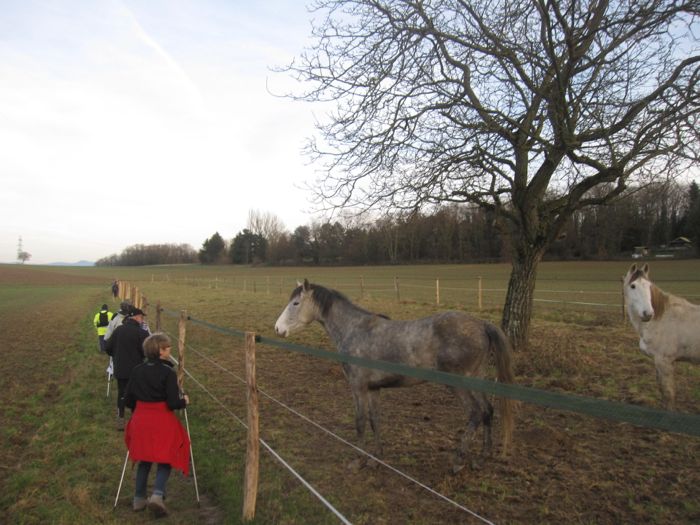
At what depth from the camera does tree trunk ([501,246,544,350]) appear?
9039mm

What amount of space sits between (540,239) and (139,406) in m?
7.69

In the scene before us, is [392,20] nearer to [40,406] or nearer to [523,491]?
[523,491]

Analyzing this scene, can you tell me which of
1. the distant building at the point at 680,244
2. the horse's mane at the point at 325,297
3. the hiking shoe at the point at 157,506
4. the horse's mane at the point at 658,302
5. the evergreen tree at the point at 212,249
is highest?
the evergreen tree at the point at 212,249

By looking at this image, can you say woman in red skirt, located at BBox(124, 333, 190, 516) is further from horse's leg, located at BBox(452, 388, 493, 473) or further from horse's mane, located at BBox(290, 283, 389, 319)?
horse's leg, located at BBox(452, 388, 493, 473)

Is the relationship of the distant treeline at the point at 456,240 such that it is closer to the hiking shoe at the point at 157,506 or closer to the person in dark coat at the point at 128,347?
the person in dark coat at the point at 128,347

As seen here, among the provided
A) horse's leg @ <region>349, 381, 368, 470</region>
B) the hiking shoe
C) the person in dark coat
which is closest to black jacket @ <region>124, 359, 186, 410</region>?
the hiking shoe

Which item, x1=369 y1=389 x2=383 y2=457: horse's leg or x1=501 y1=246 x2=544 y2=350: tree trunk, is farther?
x1=501 y1=246 x2=544 y2=350: tree trunk

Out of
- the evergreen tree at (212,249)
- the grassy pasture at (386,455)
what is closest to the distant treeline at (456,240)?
the evergreen tree at (212,249)

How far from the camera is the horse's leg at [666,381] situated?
5574 millimetres

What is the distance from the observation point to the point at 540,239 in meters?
8.93

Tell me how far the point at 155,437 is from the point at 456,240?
70.5 metres

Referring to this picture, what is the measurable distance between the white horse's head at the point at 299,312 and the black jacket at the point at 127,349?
207 centimetres

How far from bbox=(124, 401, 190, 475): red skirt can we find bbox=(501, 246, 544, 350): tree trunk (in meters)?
6.95

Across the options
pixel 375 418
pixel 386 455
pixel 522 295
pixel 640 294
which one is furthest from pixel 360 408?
pixel 522 295
